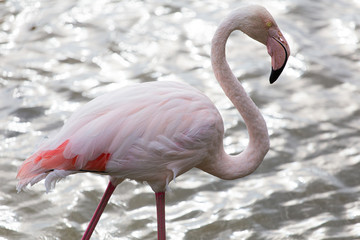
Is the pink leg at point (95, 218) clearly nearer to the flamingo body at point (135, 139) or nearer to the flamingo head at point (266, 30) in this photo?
the flamingo body at point (135, 139)

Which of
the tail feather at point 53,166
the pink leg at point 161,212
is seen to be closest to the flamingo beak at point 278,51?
the pink leg at point 161,212

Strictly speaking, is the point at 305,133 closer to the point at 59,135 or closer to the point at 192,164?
the point at 192,164

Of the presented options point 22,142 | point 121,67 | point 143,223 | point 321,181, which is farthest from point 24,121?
point 321,181

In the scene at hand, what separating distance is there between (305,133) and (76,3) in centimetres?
298

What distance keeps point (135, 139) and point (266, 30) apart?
0.87m

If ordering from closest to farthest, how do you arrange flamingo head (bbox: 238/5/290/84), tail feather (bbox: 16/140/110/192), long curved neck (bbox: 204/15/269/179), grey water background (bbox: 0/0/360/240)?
tail feather (bbox: 16/140/110/192), flamingo head (bbox: 238/5/290/84), long curved neck (bbox: 204/15/269/179), grey water background (bbox: 0/0/360/240)

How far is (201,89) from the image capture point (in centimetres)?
534

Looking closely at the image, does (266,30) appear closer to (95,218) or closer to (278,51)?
(278,51)

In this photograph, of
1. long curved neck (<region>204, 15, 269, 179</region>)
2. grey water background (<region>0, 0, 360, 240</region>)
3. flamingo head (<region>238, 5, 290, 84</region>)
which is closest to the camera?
flamingo head (<region>238, 5, 290, 84</region>)

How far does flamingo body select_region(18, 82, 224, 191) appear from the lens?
296cm

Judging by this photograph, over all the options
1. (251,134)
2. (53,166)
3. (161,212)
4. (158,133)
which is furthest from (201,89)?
(53,166)

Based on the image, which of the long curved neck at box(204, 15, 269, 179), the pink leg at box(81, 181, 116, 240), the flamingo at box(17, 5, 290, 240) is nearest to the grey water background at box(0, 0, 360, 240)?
the pink leg at box(81, 181, 116, 240)

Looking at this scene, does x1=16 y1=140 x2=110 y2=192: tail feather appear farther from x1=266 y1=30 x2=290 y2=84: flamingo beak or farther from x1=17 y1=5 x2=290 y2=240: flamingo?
x1=266 y1=30 x2=290 y2=84: flamingo beak

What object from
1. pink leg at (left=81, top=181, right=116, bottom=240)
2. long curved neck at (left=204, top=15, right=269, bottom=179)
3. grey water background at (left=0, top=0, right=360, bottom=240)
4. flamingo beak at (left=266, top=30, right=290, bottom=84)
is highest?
flamingo beak at (left=266, top=30, right=290, bottom=84)
